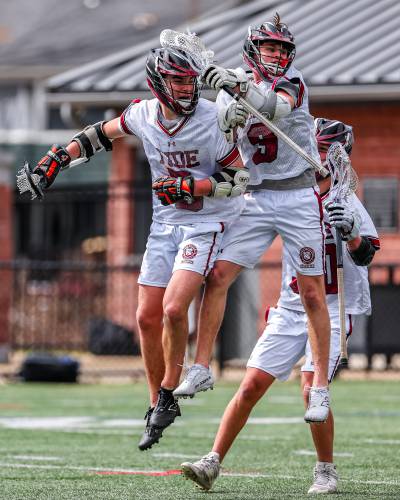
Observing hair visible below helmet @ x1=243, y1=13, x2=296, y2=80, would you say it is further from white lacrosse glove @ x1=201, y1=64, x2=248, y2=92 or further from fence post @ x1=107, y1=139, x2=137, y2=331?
fence post @ x1=107, y1=139, x2=137, y2=331

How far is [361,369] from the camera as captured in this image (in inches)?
765

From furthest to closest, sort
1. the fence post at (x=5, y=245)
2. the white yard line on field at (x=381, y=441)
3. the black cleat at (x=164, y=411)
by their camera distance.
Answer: the fence post at (x=5, y=245) < the white yard line on field at (x=381, y=441) < the black cleat at (x=164, y=411)

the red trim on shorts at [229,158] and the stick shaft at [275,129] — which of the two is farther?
the red trim on shorts at [229,158]

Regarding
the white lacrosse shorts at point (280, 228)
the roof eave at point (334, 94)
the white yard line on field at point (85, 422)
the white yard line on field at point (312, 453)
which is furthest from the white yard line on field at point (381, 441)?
the roof eave at point (334, 94)

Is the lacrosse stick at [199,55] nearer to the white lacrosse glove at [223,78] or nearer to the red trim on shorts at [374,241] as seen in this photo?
the white lacrosse glove at [223,78]

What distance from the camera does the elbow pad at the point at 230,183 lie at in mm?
8328

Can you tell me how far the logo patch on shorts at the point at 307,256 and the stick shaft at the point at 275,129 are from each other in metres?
0.46

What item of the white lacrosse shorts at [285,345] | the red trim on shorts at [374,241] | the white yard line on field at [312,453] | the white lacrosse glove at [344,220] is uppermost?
the white lacrosse glove at [344,220]

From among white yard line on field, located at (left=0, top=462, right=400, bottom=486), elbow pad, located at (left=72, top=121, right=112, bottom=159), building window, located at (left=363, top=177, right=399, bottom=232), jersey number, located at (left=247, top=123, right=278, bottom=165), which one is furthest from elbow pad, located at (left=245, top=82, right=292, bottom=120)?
building window, located at (left=363, top=177, right=399, bottom=232)

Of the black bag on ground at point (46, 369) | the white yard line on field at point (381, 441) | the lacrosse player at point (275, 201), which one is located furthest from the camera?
the black bag on ground at point (46, 369)

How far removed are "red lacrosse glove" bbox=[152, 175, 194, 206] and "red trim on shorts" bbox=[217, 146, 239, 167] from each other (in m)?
0.22

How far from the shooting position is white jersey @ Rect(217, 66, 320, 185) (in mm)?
8461

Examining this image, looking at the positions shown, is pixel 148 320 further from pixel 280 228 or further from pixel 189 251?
pixel 280 228

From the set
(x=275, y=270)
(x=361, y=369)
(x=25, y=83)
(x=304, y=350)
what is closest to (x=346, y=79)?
(x=275, y=270)
